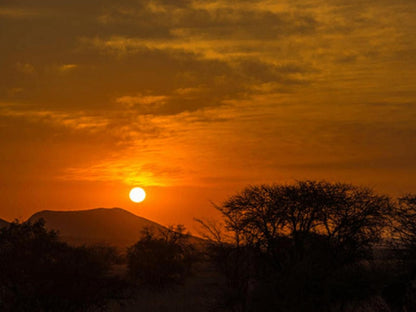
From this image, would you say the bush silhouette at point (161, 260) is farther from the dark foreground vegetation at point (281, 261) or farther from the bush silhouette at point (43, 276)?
the bush silhouette at point (43, 276)

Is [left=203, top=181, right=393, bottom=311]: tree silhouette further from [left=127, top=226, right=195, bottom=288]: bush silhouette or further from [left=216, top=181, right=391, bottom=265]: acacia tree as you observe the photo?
[left=127, top=226, right=195, bottom=288]: bush silhouette

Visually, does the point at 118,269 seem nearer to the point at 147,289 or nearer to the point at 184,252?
the point at 184,252

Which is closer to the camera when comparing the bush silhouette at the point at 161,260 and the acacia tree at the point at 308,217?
the acacia tree at the point at 308,217

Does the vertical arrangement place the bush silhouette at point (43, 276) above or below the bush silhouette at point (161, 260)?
below

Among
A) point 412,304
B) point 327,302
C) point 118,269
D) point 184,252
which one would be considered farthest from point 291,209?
point 118,269

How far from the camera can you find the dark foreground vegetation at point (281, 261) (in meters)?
39.1

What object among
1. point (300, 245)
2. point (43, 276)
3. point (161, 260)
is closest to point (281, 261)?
point (300, 245)

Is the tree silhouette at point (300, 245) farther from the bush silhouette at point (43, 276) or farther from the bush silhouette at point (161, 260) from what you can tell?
the bush silhouette at point (161, 260)

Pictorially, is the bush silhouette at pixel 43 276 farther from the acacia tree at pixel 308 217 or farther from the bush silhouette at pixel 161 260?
the bush silhouette at pixel 161 260

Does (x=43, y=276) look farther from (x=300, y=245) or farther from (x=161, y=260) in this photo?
(x=161, y=260)

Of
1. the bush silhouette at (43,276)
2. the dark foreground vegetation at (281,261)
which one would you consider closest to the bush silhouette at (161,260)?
the dark foreground vegetation at (281,261)

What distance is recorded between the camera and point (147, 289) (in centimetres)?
6731

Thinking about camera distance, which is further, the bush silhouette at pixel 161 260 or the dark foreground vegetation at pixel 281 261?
the bush silhouette at pixel 161 260

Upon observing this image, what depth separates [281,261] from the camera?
47.8 m
